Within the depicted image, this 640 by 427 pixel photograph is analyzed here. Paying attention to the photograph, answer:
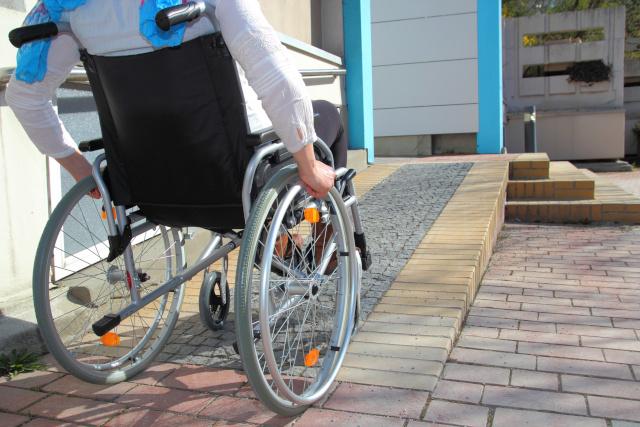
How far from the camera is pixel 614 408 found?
197 centimetres

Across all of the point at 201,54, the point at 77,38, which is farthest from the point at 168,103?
the point at 77,38

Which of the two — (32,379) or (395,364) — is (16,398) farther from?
(395,364)

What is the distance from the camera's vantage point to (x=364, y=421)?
185 centimetres

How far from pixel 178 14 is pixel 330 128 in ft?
2.98

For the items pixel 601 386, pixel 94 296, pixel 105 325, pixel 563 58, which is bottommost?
pixel 601 386

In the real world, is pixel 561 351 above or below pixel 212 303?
below

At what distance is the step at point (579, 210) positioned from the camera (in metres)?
5.85

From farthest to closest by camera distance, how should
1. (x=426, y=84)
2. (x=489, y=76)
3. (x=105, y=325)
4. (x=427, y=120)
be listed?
(x=427, y=120), (x=426, y=84), (x=489, y=76), (x=105, y=325)

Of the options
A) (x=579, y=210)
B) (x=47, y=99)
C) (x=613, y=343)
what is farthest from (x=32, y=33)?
(x=579, y=210)

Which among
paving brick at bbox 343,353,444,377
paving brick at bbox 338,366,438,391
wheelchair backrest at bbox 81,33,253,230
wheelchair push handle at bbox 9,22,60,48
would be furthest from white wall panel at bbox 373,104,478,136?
wheelchair push handle at bbox 9,22,60,48

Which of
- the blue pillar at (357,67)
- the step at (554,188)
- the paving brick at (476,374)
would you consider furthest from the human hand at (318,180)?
the blue pillar at (357,67)

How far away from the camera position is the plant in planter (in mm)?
16719

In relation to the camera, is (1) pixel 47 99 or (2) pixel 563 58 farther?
(2) pixel 563 58

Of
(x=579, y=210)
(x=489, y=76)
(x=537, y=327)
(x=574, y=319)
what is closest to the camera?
(x=537, y=327)
